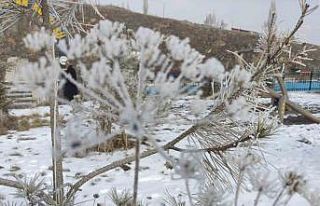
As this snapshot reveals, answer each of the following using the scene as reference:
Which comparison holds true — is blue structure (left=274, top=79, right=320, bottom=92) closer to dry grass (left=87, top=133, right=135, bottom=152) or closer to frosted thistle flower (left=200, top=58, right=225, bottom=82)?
dry grass (left=87, top=133, right=135, bottom=152)

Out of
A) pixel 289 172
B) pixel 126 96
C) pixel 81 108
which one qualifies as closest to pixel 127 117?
pixel 126 96

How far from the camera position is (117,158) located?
5.87 meters

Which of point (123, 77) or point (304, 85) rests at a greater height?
point (123, 77)

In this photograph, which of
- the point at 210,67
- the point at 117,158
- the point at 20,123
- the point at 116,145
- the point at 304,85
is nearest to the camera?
the point at 210,67

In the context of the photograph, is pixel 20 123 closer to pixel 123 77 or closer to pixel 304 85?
pixel 123 77

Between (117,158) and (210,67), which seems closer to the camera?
(210,67)

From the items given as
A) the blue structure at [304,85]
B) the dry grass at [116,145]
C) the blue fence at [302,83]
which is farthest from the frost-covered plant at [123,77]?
the blue structure at [304,85]

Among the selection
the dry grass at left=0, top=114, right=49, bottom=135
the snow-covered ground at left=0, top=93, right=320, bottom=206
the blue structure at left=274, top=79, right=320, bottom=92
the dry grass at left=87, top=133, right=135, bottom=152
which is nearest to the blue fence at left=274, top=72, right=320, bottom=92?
the blue structure at left=274, top=79, right=320, bottom=92

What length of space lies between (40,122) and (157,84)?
847 centimetres

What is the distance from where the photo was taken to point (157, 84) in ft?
2.65

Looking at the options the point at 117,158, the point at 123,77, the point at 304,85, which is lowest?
the point at 304,85

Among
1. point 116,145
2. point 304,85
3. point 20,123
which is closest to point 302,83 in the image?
point 304,85

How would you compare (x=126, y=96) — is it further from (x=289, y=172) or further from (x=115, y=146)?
(x=115, y=146)

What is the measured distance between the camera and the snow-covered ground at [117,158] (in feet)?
14.8
